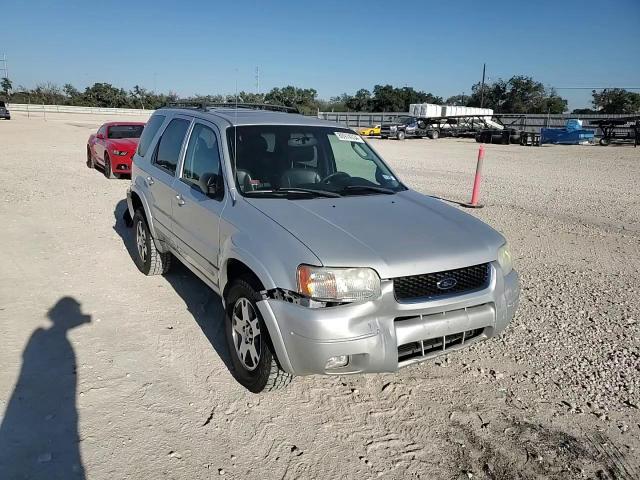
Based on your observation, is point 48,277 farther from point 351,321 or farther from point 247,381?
point 351,321

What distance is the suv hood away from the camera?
2852 millimetres

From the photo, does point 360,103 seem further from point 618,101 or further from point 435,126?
point 435,126

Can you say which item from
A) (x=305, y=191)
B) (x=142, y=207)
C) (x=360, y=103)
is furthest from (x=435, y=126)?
(x=360, y=103)

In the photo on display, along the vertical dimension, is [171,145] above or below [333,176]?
above

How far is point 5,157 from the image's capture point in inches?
639

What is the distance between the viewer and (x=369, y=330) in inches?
109

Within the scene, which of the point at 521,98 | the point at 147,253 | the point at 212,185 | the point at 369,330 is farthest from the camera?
the point at 521,98

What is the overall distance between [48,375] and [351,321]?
7.29 feet

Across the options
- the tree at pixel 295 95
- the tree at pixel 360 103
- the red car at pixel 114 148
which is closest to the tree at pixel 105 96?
the tree at pixel 295 95

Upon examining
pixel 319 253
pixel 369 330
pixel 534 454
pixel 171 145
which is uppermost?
pixel 171 145

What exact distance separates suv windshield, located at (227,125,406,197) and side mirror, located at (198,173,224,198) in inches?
5.7

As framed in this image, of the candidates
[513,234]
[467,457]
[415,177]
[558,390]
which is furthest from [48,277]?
[415,177]

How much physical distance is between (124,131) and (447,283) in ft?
43.4

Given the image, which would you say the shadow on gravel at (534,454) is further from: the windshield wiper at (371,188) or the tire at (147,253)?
Result: the tire at (147,253)
